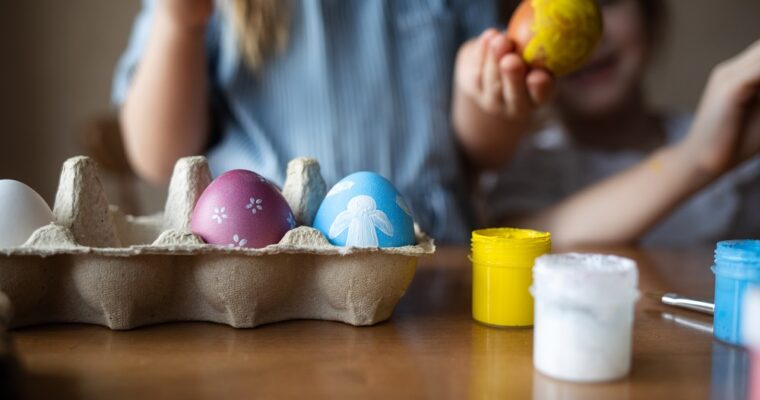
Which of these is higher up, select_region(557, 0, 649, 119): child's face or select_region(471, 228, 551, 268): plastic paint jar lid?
select_region(557, 0, 649, 119): child's face

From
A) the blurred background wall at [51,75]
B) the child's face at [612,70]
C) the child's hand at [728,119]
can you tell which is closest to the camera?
the child's hand at [728,119]

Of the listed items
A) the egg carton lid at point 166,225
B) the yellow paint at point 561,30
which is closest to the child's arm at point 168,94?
the egg carton lid at point 166,225

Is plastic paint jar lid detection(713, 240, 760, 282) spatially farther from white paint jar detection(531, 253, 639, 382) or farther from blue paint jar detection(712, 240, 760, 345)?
white paint jar detection(531, 253, 639, 382)

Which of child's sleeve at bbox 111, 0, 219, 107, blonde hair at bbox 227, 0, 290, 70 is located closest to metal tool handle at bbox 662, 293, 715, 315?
blonde hair at bbox 227, 0, 290, 70

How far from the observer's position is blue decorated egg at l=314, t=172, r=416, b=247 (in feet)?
2.13

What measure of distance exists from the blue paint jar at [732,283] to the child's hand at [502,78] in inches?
13.4

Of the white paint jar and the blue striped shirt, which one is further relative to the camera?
the blue striped shirt

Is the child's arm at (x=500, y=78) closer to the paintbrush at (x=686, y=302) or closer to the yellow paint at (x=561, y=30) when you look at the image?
the yellow paint at (x=561, y=30)

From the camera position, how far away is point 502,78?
89 cm

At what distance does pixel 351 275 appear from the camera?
0.64 m

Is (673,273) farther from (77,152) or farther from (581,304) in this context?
(77,152)

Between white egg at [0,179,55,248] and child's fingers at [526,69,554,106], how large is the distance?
0.59 m

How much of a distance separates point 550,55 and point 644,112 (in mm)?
798

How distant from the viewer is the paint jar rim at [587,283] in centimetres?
51
